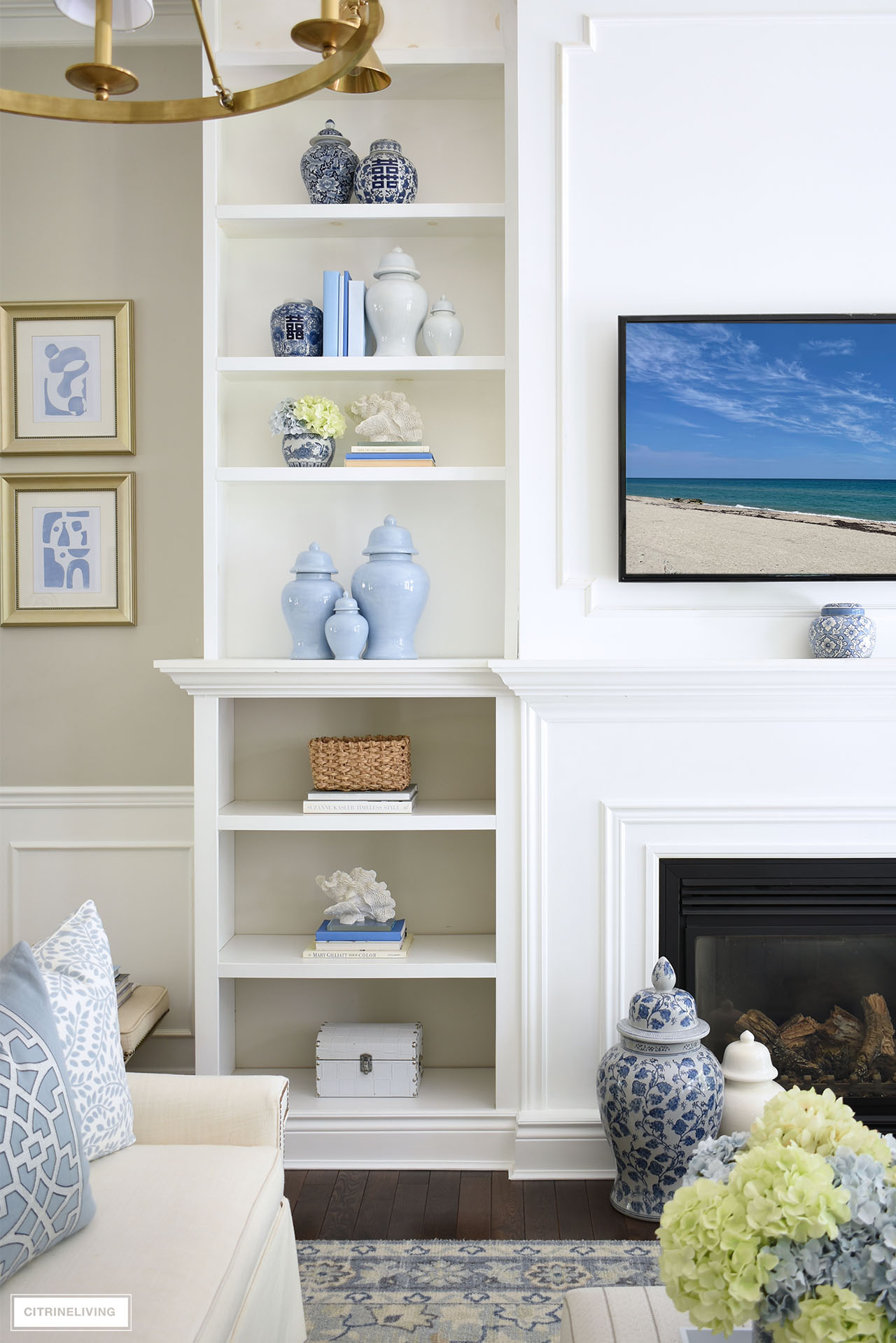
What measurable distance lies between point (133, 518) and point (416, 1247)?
2007 mm

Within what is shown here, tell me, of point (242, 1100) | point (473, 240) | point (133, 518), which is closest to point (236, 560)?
point (133, 518)

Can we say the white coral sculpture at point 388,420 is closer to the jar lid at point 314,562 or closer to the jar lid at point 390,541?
the jar lid at point 390,541

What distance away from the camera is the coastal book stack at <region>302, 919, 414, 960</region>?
256cm

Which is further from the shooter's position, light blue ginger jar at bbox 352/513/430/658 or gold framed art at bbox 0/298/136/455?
gold framed art at bbox 0/298/136/455

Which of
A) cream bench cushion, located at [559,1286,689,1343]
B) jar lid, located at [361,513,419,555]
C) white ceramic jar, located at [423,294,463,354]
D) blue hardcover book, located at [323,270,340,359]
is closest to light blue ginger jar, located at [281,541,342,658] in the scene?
jar lid, located at [361,513,419,555]

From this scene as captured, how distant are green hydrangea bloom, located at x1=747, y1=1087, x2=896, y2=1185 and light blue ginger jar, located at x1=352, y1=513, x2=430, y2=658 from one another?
1607 millimetres

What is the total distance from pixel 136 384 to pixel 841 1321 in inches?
108

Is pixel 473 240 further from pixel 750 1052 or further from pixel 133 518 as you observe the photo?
pixel 750 1052

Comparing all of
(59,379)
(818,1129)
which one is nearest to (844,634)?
(818,1129)

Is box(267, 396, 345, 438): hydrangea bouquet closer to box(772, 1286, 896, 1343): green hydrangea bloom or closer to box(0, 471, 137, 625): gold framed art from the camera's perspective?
box(0, 471, 137, 625): gold framed art

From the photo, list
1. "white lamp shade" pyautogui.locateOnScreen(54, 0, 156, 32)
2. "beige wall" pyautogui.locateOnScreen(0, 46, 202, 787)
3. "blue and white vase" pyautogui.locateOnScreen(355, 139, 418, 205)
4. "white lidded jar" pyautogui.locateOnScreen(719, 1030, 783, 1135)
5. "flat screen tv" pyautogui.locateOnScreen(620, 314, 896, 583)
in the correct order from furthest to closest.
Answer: "beige wall" pyautogui.locateOnScreen(0, 46, 202, 787) < "blue and white vase" pyautogui.locateOnScreen(355, 139, 418, 205) < "flat screen tv" pyautogui.locateOnScreen(620, 314, 896, 583) < "white lidded jar" pyautogui.locateOnScreen(719, 1030, 783, 1135) < "white lamp shade" pyautogui.locateOnScreen(54, 0, 156, 32)

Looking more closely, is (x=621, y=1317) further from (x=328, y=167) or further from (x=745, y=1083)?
(x=328, y=167)

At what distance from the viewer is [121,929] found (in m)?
2.94

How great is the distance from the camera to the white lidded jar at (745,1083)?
2365 millimetres
